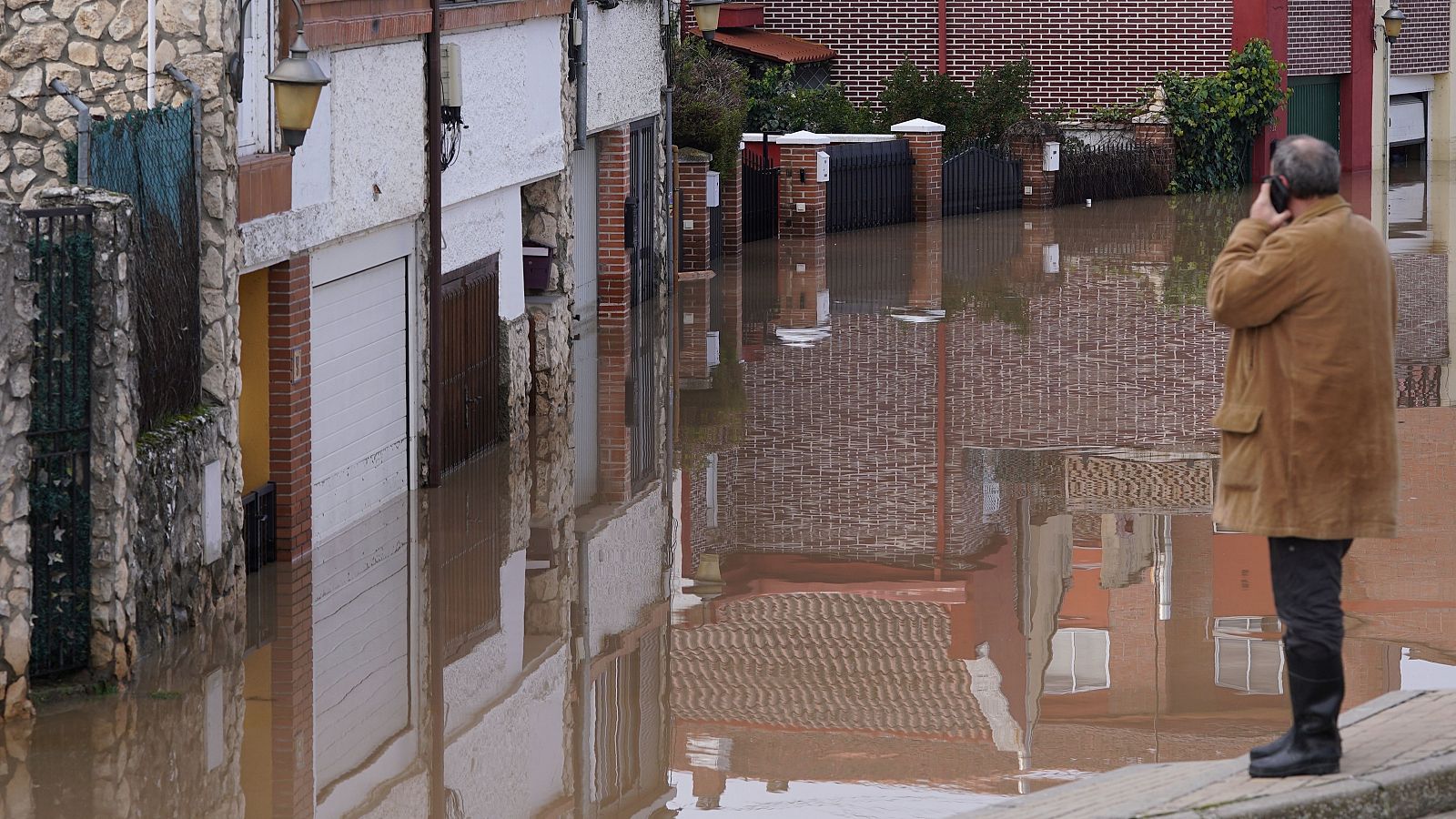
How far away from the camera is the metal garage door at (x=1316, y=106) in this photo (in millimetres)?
40219

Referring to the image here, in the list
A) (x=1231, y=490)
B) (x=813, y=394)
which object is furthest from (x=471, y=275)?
(x=1231, y=490)

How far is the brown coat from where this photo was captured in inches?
232

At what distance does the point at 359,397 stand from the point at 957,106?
24628mm

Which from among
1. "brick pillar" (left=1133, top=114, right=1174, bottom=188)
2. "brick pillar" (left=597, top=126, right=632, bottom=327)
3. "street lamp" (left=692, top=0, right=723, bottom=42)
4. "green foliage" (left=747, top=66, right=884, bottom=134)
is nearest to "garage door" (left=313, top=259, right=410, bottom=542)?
"brick pillar" (left=597, top=126, right=632, bottom=327)

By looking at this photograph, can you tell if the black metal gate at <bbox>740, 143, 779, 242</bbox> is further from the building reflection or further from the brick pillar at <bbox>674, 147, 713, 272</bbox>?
the building reflection

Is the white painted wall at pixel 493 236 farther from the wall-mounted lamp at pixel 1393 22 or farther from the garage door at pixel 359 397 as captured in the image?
the wall-mounted lamp at pixel 1393 22

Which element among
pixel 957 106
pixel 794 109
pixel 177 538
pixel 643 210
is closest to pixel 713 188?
pixel 643 210

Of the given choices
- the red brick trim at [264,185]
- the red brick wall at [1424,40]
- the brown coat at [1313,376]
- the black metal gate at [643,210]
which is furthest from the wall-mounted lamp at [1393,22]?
the brown coat at [1313,376]

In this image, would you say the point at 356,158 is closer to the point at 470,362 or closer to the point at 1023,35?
the point at 470,362

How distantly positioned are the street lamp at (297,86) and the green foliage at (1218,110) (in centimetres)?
2836

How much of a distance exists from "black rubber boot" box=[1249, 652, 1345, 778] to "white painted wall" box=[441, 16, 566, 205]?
349 inches

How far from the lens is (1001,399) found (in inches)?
654

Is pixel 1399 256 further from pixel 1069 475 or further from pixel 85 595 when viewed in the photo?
pixel 85 595

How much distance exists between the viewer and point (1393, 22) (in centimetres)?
4075
